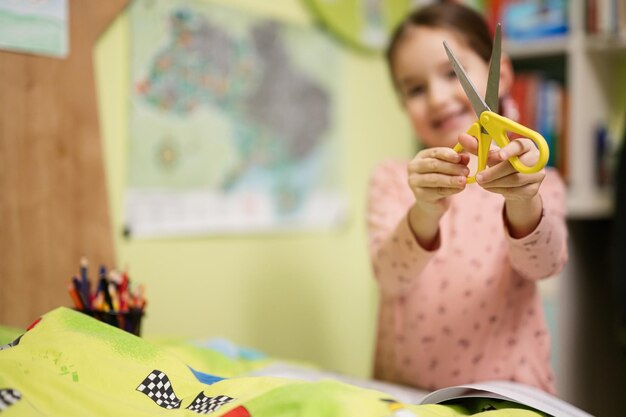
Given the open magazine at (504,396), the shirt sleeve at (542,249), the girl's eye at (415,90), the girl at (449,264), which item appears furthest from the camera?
the girl's eye at (415,90)

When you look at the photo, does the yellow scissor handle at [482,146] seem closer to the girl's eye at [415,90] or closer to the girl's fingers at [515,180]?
the girl's fingers at [515,180]

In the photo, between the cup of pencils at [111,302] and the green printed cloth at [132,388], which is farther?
the cup of pencils at [111,302]

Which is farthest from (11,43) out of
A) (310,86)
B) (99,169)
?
(310,86)

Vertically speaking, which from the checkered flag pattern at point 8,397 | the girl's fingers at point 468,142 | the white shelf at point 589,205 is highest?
the girl's fingers at point 468,142

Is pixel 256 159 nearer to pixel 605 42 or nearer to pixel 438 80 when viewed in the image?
pixel 438 80

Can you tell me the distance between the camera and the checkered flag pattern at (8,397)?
569mm

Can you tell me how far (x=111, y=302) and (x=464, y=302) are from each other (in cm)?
50

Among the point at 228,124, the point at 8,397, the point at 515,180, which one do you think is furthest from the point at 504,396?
the point at 228,124

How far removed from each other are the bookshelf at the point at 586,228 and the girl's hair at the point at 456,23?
67 cm

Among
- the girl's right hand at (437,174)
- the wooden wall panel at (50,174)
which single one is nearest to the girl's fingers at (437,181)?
the girl's right hand at (437,174)

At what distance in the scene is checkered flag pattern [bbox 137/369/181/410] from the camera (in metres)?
0.64

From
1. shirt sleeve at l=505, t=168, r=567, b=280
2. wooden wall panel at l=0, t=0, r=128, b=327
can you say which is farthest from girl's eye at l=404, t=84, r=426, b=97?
wooden wall panel at l=0, t=0, r=128, b=327

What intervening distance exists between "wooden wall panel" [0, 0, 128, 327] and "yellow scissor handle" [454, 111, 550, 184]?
2.04 ft

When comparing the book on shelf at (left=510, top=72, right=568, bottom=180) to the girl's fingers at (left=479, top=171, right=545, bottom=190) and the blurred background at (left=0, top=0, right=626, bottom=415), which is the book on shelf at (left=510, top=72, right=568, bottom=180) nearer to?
the blurred background at (left=0, top=0, right=626, bottom=415)
